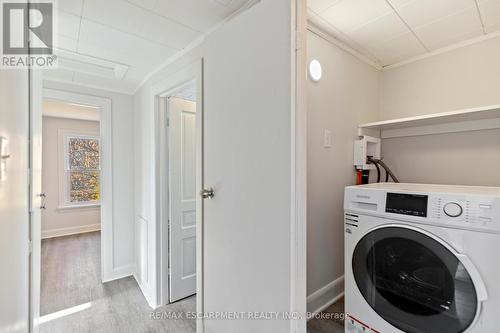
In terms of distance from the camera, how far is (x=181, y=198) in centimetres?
221

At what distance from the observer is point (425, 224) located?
1147 mm

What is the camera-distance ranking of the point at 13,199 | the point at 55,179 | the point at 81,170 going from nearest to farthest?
the point at 13,199 → the point at 55,179 → the point at 81,170

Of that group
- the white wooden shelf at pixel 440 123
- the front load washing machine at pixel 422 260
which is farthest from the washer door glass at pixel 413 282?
the white wooden shelf at pixel 440 123

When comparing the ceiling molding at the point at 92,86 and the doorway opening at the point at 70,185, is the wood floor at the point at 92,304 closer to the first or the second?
the doorway opening at the point at 70,185

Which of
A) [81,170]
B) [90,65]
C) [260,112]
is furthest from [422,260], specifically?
[81,170]

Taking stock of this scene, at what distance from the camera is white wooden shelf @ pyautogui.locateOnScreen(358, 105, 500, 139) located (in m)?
1.64

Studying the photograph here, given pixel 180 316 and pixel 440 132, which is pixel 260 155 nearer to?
pixel 180 316

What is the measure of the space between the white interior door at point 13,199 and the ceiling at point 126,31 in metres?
0.61

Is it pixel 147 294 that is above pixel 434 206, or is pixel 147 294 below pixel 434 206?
below

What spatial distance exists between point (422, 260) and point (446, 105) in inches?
60.8

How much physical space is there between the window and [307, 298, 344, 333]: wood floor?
452 cm

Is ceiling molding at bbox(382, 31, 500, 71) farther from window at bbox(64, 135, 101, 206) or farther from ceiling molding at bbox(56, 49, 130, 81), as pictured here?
window at bbox(64, 135, 101, 206)
